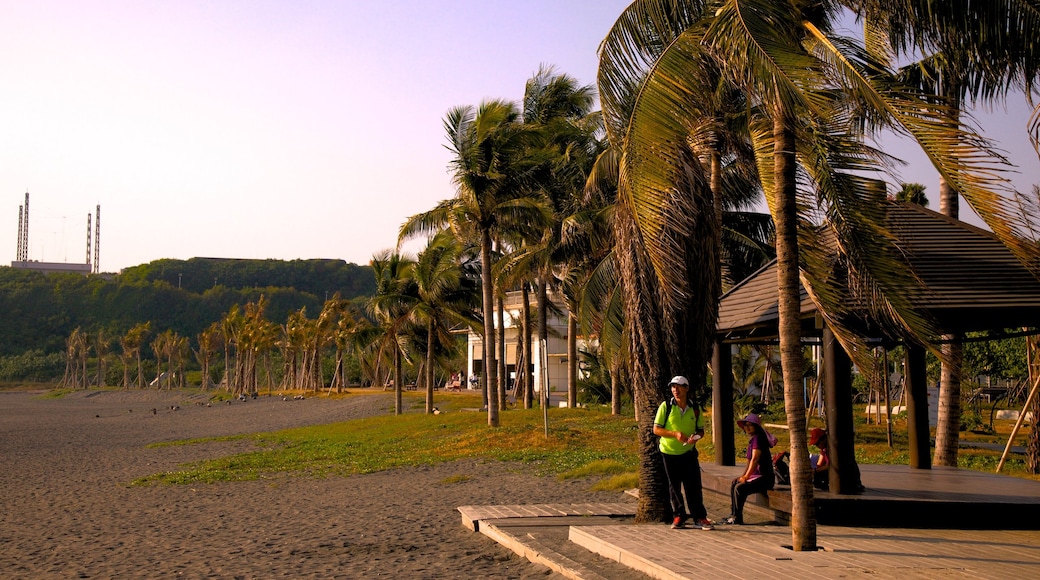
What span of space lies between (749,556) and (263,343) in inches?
2932

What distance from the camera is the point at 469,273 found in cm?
3600

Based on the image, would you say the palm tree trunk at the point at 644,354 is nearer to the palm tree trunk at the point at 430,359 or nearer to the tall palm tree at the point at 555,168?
the tall palm tree at the point at 555,168

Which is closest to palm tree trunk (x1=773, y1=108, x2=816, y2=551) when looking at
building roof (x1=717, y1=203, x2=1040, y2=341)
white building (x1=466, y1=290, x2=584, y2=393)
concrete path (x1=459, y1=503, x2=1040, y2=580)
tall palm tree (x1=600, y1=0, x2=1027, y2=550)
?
tall palm tree (x1=600, y1=0, x2=1027, y2=550)

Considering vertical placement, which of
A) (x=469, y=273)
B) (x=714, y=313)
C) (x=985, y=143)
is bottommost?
(x=714, y=313)

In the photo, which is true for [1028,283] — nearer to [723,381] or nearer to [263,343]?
[723,381]

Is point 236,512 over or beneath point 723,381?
beneath

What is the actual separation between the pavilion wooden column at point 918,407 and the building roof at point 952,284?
1.29 meters

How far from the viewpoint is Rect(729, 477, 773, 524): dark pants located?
9.67m

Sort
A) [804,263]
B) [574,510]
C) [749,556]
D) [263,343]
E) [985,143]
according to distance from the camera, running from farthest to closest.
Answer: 1. [263,343]
2. [574,510]
3. [804,263]
4. [749,556]
5. [985,143]

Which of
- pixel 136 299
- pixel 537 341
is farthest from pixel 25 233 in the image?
pixel 537 341

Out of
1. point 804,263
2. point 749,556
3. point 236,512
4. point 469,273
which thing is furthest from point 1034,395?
point 469,273

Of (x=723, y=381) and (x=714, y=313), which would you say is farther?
(x=723, y=381)

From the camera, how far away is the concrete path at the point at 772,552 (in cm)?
720

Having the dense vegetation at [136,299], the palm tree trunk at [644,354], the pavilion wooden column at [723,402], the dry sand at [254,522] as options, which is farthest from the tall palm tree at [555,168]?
the dense vegetation at [136,299]
